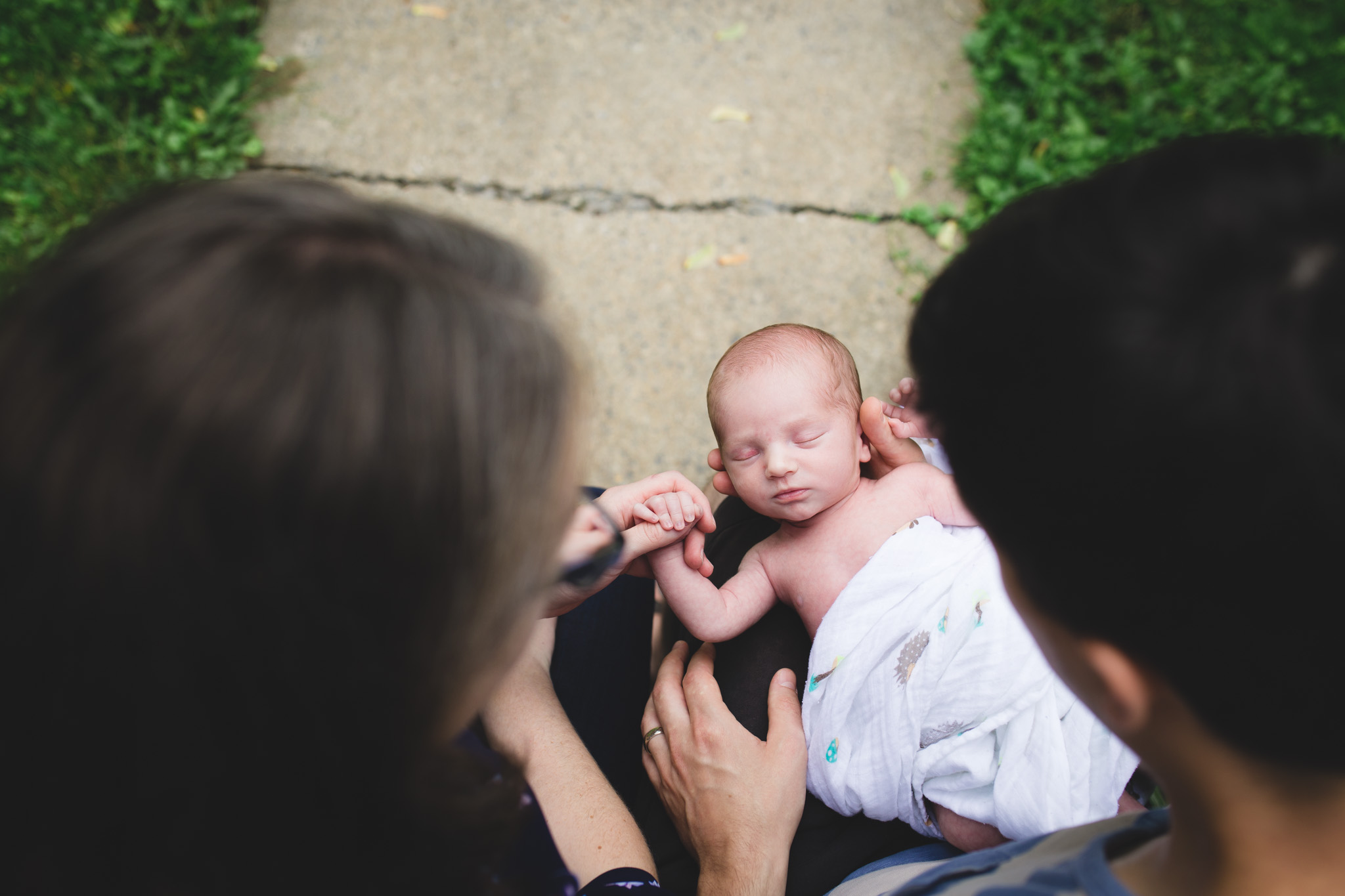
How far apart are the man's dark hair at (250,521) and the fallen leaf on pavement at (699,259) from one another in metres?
2.44

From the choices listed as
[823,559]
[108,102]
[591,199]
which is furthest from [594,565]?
[108,102]

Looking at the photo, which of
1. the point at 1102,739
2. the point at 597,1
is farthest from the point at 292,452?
the point at 597,1

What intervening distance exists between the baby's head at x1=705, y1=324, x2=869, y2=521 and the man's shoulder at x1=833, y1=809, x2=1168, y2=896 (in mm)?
1169

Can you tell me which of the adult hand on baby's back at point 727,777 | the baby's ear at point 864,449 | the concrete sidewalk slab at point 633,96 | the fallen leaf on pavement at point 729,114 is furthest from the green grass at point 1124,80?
the adult hand on baby's back at point 727,777

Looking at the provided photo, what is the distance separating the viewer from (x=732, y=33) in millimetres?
3545

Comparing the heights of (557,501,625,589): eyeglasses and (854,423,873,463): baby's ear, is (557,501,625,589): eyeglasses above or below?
below

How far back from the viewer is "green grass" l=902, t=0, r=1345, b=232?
3330 millimetres

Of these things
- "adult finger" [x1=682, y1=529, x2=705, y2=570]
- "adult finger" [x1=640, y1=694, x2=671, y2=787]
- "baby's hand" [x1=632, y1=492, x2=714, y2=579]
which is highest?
"baby's hand" [x1=632, y1=492, x2=714, y2=579]

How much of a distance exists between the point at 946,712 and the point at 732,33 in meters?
3.12

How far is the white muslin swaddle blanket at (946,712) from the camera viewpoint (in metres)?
1.67

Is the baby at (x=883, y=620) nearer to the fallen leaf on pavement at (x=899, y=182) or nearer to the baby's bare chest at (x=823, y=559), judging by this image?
the baby's bare chest at (x=823, y=559)

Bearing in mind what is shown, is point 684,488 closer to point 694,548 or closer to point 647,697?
point 694,548

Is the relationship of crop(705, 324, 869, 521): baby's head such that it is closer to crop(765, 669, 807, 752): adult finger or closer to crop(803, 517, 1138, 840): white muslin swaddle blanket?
crop(803, 517, 1138, 840): white muslin swaddle blanket

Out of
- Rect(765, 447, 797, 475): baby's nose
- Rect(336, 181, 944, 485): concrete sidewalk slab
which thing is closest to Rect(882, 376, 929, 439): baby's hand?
Rect(765, 447, 797, 475): baby's nose
